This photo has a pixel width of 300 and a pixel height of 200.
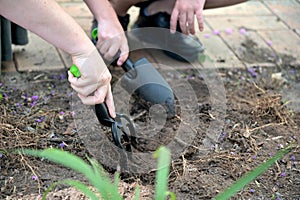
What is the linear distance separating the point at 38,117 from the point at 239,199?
735 mm

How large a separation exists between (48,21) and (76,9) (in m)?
1.24

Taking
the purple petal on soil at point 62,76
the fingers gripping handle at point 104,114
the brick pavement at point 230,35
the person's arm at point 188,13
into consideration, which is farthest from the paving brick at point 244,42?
the fingers gripping handle at point 104,114

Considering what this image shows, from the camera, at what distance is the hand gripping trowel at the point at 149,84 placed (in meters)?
1.96

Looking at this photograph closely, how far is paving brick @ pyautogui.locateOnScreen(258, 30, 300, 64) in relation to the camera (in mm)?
2541

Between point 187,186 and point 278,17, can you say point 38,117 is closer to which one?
point 187,186

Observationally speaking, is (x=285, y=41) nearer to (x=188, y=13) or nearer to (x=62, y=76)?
(x=188, y=13)

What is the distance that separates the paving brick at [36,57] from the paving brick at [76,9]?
28cm

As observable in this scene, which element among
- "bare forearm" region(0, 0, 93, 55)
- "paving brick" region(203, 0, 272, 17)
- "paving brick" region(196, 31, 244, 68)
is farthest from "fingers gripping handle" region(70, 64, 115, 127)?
"paving brick" region(203, 0, 272, 17)

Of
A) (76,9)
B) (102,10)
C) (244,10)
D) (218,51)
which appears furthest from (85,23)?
(244,10)

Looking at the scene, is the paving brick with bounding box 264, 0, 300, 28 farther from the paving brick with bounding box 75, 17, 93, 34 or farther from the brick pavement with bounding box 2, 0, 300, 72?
the paving brick with bounding box 75, 17, 93, 34

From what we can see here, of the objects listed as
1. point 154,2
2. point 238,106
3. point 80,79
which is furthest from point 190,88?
point 80,79

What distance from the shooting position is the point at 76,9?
2621 millimetres

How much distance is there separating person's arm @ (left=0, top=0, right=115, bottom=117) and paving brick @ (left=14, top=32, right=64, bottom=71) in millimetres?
704

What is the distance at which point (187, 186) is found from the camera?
1.61 m
